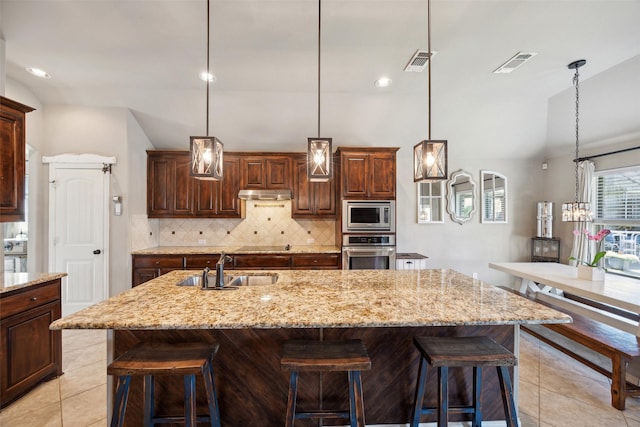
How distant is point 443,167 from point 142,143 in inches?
172

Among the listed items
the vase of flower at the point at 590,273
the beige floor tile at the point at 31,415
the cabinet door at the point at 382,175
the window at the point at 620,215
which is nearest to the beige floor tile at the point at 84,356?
the beige floor tile at the point at 31,415

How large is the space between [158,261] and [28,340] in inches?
72.1

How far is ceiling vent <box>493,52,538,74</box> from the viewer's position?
2922 mm

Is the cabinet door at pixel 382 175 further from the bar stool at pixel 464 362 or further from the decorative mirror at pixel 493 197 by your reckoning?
the bar stool at pixel 464 362

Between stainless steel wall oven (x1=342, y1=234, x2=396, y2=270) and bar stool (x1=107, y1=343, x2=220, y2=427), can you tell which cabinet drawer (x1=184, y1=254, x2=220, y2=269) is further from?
bar stool (x1=107, y1=343, x2=220, y2=427)

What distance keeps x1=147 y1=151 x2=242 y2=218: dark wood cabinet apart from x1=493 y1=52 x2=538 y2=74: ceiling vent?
376 cm

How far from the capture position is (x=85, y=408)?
2113 millimetres

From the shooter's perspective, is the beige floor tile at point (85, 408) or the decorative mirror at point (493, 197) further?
the decorative mirror at point (493, 197)

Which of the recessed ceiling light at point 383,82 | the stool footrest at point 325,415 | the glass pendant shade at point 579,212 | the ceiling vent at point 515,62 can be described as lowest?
the stool footrest at point 325,415

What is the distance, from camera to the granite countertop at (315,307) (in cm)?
140

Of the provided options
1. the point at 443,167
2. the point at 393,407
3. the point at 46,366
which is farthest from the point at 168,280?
the point at 443,167

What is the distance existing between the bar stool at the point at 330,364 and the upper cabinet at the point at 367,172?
9.28ft

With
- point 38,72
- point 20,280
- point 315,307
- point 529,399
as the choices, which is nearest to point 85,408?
point 20,280

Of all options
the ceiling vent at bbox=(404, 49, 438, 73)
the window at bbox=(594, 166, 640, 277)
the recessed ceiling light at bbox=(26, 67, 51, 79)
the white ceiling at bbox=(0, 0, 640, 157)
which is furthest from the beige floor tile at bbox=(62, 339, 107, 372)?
the window at bbox=(594, 166, 640, 277)
